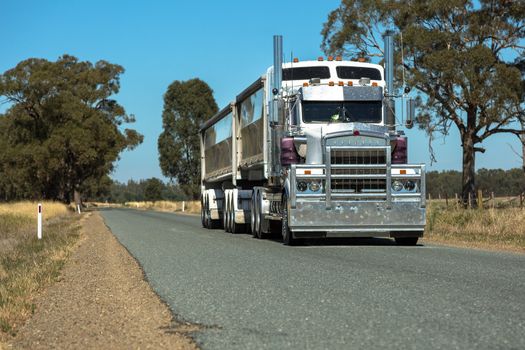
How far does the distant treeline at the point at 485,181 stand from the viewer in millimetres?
100938

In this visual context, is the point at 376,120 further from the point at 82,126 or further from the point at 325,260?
the point at 82,126

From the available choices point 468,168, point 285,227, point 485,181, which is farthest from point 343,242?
point 485,181

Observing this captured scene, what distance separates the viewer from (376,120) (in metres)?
16.8

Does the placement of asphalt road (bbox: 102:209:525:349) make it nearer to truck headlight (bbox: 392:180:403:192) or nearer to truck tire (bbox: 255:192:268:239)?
truck headlight (bbox: 392:180:403:192)

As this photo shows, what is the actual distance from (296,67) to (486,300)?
35.9 feet

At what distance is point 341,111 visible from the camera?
55.1 feet

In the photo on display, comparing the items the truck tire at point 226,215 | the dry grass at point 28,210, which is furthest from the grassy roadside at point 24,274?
the dry grass at point 28,210

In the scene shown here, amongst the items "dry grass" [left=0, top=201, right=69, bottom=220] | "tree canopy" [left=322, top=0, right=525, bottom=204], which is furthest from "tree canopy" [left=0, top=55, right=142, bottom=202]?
"tree canopy" [left=322, top=0, right=525, bottom=204]

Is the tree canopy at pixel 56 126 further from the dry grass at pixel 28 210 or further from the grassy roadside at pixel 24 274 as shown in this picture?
the grassy roadside at pixel 24 274

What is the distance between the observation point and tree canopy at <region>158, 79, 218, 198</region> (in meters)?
75.4

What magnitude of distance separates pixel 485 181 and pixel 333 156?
98.7 metres

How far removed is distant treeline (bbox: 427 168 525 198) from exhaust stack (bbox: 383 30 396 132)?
269 ft

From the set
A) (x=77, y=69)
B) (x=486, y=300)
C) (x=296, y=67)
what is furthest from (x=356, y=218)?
(x=77, y=69)

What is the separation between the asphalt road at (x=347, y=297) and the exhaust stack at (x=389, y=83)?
152 inches
